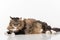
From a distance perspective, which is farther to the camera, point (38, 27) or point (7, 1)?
point (7, 1)

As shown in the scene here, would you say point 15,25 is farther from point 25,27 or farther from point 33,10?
point 33,10

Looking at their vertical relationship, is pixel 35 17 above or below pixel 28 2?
below

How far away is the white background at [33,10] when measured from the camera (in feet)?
7.62

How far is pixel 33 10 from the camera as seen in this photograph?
2.36 meters

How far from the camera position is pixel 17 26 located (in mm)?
2004

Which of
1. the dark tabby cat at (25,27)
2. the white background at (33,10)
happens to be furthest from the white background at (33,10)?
the dark tabby cat at (25,27)

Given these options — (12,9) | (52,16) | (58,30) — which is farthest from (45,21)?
(12,9)

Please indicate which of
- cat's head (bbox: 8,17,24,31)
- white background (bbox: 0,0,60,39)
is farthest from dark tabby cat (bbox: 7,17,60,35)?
white background (bbox: 0,0,60,39)

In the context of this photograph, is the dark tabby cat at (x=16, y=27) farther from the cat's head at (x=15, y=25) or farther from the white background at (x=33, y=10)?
the white background at (x=33, y=10)

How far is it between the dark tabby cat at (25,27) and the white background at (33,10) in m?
0.26

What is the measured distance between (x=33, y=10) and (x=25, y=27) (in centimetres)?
40

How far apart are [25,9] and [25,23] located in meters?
0.33

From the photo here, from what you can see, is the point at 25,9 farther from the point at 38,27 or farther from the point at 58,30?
the point at 58,30

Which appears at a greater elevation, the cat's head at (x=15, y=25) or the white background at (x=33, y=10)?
the white background at (x=33, y=10)
